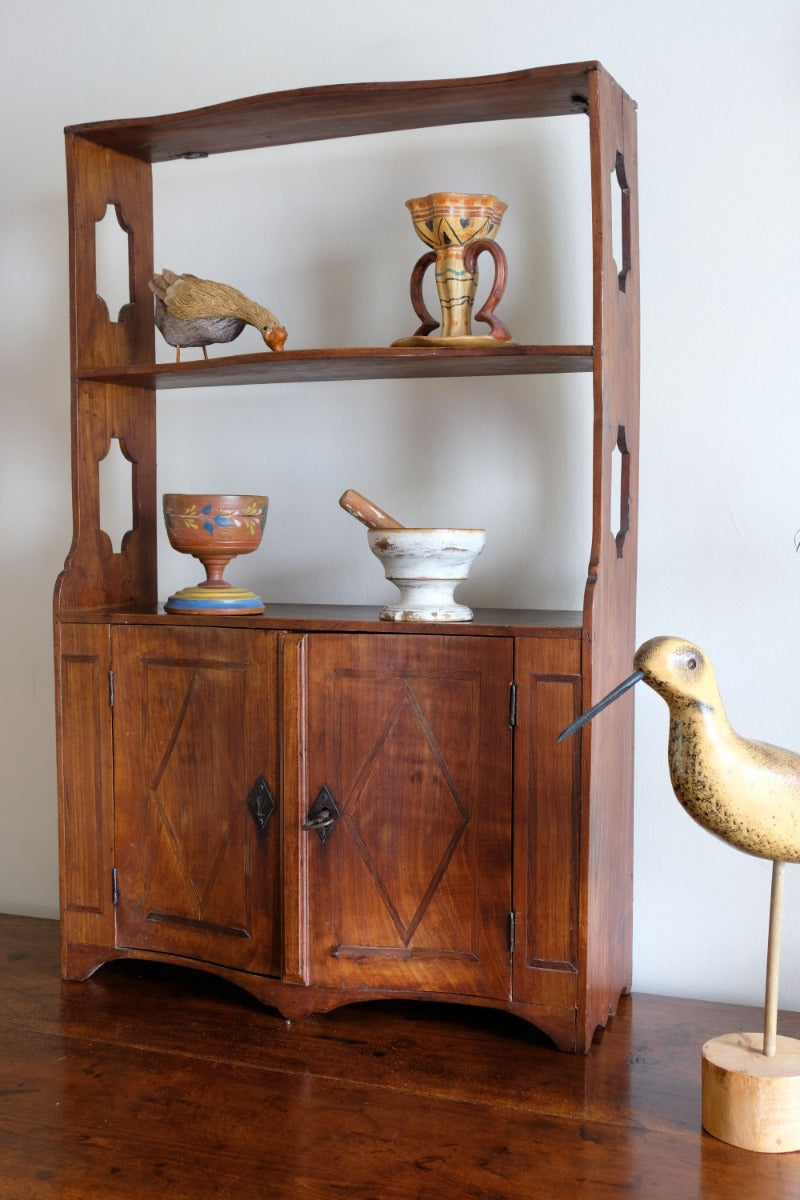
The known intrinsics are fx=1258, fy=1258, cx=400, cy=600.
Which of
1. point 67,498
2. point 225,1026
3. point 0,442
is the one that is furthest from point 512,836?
point 0,442

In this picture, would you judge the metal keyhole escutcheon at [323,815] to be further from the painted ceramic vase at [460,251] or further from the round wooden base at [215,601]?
the painted ceramic vase at [460,251]

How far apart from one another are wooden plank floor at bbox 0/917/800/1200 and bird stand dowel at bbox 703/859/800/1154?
22mm

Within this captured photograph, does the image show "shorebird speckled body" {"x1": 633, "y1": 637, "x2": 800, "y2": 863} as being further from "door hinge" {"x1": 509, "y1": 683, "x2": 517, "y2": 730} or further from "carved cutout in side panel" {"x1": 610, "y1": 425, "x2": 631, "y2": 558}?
"carved cutout in side panel" {"x1": 610, "y1": 425, "x2": 631, "y2": 558}

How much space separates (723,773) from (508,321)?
1008 millimetres

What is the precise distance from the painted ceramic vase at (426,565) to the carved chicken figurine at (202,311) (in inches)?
17.6

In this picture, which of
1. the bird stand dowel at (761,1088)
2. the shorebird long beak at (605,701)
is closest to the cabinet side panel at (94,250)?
the shorebird long beak at (605,701)

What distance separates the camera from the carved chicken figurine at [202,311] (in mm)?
2158

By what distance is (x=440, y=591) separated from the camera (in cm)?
197

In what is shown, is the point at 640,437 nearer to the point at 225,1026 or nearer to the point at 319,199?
the point at 319,199

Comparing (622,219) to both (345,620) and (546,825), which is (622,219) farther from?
(546,825)

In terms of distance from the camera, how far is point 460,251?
2014 millimetres

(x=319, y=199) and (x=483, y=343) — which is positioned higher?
(x=319, y=199)

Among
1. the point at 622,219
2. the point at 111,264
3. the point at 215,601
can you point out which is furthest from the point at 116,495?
the point at 622,219

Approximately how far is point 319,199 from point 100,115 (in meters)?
0.53
